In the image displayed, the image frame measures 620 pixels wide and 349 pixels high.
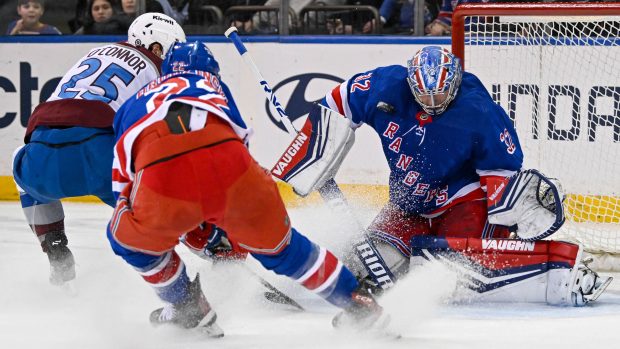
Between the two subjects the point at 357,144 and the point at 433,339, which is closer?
the point at 433,339

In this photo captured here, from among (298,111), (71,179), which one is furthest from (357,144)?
(71,179)

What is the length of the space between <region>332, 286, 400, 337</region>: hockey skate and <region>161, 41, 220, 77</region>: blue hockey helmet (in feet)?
2.47

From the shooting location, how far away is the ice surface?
3.21m

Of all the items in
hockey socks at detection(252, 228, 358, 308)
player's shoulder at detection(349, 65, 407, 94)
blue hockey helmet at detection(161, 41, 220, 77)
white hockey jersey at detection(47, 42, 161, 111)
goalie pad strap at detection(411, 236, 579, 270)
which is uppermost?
blue hockey helmet at detection(161, 41, 220, 77)

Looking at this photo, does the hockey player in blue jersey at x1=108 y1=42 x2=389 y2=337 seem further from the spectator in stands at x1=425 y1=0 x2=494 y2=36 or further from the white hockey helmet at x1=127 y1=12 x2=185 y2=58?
the spectator in stands at x1=425 y1=0 x2=494 y2=36

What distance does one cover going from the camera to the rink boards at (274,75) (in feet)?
19.5

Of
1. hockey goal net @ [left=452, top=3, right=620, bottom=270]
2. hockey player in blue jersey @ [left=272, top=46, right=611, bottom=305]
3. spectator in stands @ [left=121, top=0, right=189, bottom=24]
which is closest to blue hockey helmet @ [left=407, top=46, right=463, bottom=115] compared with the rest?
hockey player in blue jersey @ [left=272, top=46, right=611, bottom=305]

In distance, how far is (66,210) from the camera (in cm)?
602

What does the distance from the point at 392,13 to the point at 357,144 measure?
72 cm

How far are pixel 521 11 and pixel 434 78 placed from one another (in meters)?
0.78

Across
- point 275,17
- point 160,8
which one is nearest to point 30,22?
point 160,8

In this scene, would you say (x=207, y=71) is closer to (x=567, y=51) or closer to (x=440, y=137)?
(x=440, y=137)

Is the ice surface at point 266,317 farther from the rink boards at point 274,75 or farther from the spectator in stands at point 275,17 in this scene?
the spectator in stands at point 275,17

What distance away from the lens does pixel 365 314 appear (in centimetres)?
314
